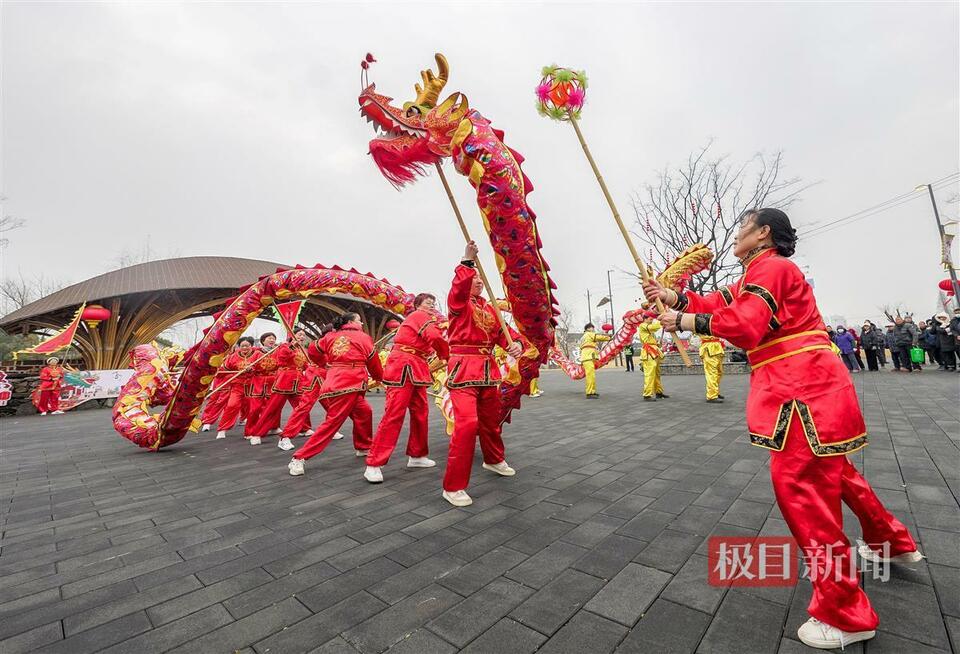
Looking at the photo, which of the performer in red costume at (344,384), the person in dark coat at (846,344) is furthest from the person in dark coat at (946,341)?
the performer in red costume at (344,384)

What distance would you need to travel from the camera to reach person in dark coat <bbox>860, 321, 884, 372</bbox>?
48.1 ft

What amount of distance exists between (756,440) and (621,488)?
189cm

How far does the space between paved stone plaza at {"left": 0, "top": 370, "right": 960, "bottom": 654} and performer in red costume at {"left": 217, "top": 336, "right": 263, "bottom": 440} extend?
8.63ft

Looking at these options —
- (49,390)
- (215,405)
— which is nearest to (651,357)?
(215,405)

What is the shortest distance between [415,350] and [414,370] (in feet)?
0.72

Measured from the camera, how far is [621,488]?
3.52 meters

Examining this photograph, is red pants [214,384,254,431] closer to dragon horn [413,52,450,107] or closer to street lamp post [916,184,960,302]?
dragon horn [413,52,450,107]

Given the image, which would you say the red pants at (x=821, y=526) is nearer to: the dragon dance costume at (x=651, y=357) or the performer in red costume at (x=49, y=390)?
the dragon dance costume at (x=651, y=357)

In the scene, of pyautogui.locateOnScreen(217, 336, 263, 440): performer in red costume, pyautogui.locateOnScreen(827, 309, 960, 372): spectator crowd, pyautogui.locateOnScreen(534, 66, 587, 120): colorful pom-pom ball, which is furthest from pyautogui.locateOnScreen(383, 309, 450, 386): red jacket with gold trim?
pyautogui.locateOnScreen(827, 309, 960, 372): spectator crowd

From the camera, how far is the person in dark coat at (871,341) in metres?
14.7

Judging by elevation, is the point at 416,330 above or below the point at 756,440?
above

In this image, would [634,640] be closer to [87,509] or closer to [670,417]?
[87,509]

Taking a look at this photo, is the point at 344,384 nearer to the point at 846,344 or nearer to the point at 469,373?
the point at 469,373

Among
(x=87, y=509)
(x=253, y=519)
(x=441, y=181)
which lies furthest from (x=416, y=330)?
(x=87, y=509)
